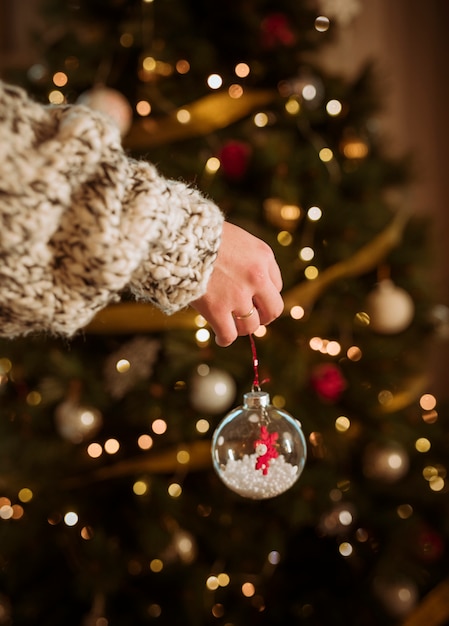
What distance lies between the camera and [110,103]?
138 centimetres

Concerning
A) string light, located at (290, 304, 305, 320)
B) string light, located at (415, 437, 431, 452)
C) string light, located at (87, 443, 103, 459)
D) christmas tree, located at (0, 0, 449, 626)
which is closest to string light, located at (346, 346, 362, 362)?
christmas tree, located at (0, 0, 449, 626)

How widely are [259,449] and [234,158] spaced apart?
2.84ft

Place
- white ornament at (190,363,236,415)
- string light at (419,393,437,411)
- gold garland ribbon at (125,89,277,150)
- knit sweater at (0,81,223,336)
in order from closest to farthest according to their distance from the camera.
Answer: knit sweater at (0,81,223,336), white ornament at (190,363,236,415), gold garland ribbon at (125,89,277,150), string light at (419,393,437,411)

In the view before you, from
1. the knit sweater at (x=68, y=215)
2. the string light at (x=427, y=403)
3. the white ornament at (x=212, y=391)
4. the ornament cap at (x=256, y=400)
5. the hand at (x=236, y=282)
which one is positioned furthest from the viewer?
the string light at (x=427, y=403)

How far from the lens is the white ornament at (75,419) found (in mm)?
1379

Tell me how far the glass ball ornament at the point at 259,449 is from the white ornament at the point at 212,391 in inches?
22.2

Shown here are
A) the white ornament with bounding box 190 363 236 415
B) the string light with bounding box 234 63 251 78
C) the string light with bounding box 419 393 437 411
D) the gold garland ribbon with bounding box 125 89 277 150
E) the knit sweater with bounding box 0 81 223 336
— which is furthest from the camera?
the string light with bounding box 419 393 437 411

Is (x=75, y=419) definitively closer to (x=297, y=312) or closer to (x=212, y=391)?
(x=212, y=391)

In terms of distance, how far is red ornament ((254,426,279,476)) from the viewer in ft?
2.44

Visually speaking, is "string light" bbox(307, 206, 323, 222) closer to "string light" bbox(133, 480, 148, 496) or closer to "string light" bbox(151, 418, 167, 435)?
"string light" bbox(151, 418, 167, 435)

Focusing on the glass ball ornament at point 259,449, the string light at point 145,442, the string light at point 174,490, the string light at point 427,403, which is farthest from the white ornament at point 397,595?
the glass ball ornament at point 259,449

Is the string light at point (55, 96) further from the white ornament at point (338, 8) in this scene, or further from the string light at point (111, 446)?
the string light at point (111, 446)

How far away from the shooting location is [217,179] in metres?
1.44

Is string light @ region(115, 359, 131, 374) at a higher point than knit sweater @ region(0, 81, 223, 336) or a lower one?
lower
